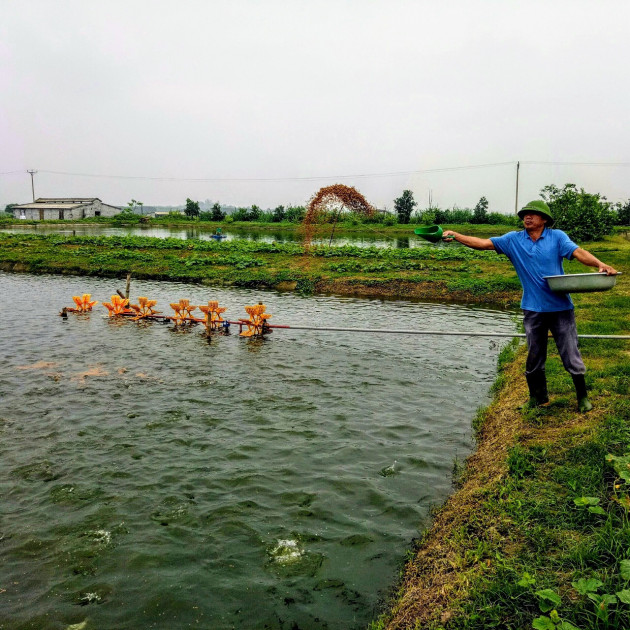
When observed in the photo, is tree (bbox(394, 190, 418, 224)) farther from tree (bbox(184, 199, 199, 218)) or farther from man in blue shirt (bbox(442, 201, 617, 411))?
man in blue shirt (bbox(442, 201, 617, 411))

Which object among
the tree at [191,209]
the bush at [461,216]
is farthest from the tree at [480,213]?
the tree at [191,209]

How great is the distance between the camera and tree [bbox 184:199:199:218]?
261 feet

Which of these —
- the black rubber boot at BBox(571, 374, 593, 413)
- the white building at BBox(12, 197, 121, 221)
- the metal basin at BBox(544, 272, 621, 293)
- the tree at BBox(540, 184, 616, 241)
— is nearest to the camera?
the metal basin at BBox(544, 272, 621, 293)

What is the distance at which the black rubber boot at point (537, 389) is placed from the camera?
5.99 meters

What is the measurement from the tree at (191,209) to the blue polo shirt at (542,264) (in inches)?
3101

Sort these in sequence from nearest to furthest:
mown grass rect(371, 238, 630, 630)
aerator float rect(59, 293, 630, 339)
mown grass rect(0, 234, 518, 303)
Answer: mown grass rect(371, 238, 630, 630) → aerator float rect(59, 293, 630, 339) → mown grass rect(0, 234, 518, 303)

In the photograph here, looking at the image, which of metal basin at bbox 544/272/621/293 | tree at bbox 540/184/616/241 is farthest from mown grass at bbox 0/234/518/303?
metal basin at bbox 544/272/621/293

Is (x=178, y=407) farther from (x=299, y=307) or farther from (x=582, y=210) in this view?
(x=582, y=210)

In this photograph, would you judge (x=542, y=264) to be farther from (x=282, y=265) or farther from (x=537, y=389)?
(x=282, y=265)

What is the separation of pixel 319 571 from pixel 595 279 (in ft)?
13.0

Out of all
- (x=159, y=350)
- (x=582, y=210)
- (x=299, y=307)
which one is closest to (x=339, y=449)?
(x=159, y=350)

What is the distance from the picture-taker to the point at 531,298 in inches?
218

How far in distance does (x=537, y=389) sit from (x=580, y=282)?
5.02 ft

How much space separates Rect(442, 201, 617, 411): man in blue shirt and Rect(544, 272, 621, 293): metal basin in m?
0.10
